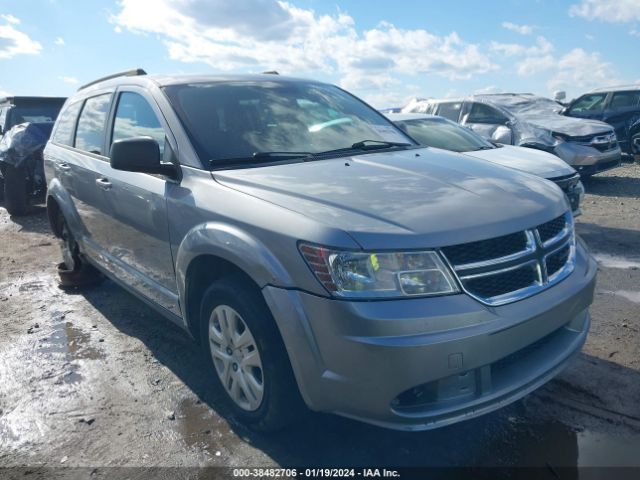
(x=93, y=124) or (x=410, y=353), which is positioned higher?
(x=93, y=124)

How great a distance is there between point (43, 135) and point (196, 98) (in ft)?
22.3

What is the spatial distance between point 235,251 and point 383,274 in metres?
0.72

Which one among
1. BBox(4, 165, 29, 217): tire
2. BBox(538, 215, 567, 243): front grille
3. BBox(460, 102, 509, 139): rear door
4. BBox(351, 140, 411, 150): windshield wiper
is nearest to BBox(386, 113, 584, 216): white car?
BBox(460, 102, 509, 139): rear door

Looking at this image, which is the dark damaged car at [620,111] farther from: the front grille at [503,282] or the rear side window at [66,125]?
the front grille at [503,282]

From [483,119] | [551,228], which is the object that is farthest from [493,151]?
[551,228]

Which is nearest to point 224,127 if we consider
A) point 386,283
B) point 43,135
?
point 386,283

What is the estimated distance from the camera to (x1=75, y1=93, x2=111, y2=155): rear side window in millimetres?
3963

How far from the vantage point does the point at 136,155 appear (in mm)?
2762

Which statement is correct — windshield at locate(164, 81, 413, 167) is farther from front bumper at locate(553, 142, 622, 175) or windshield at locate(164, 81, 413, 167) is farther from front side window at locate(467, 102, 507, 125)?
front side window at locate(467, 102, 507, 125)

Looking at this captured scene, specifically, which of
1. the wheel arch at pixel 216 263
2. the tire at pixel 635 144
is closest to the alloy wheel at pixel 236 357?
the wheel arch at pixel 216 263

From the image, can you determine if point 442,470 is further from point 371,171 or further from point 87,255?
point 87,255

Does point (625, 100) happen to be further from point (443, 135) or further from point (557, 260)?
point (557, 260)

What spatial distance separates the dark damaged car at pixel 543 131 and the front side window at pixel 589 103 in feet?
9.11

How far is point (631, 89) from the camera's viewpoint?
12156mm
